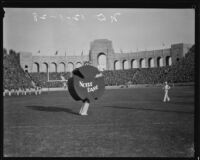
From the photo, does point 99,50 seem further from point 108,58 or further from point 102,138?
point 102,138

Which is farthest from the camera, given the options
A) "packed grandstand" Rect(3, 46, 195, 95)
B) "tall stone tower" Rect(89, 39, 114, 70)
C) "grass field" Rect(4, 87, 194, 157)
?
"tall stone tower" Rect(89, 39, 114, 70)

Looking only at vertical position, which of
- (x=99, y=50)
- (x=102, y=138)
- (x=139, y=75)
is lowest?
(x=102, y=138)

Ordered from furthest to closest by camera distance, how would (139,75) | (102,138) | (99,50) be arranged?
(99,50) → (139,75) → (102,138)

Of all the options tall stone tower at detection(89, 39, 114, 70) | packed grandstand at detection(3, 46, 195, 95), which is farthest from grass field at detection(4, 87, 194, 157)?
tall stone tower at detection(89, 39, 114, 70)

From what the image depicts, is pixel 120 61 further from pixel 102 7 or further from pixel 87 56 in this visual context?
pixel 102 7

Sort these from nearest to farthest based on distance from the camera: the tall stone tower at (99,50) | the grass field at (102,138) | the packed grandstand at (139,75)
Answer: the grass field at (102,138) → the packed grandstand at (139,75) → the tall stone tower at (99,50)

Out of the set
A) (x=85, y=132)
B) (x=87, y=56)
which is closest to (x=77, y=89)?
(x=85, y=132)

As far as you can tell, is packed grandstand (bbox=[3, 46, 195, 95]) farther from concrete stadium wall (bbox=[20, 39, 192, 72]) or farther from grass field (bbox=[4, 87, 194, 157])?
grass field (bbox=[4, 87, 194, 157])

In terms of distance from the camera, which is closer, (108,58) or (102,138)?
(102,138)

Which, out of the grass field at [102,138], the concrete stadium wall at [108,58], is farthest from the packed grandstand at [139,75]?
the grass field at [102,138]

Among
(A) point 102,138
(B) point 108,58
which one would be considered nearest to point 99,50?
(B) point 108,58

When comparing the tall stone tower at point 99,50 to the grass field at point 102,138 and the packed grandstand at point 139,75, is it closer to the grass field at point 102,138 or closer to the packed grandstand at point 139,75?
the packed grandstand at point 139,75
